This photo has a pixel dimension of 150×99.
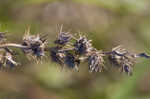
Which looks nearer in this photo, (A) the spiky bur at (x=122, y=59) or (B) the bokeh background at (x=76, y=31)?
(A) the spiky bur at (x=122, y=59)

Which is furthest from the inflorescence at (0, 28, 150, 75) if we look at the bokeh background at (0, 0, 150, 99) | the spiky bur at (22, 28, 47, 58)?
the bokeh background at (0, 0, 150, 99)

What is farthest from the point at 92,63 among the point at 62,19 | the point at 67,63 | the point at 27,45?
the point at 62,19

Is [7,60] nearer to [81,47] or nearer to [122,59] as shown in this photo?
[81,47]

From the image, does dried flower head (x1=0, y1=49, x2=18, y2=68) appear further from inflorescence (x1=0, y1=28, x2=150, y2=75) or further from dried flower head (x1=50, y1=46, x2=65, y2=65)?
dried flower head (x1=50, y1=46, x2=65, y2=65)

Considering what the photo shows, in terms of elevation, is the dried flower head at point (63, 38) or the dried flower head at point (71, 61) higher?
the dried flower head at point (63, 38)

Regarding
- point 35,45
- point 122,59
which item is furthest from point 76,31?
point 35,45

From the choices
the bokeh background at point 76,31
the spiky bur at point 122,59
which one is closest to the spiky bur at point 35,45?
the spiky bur at point 122,59

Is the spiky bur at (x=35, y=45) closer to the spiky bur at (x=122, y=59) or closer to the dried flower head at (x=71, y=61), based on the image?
the dried flower head at (x=71, y=61)
